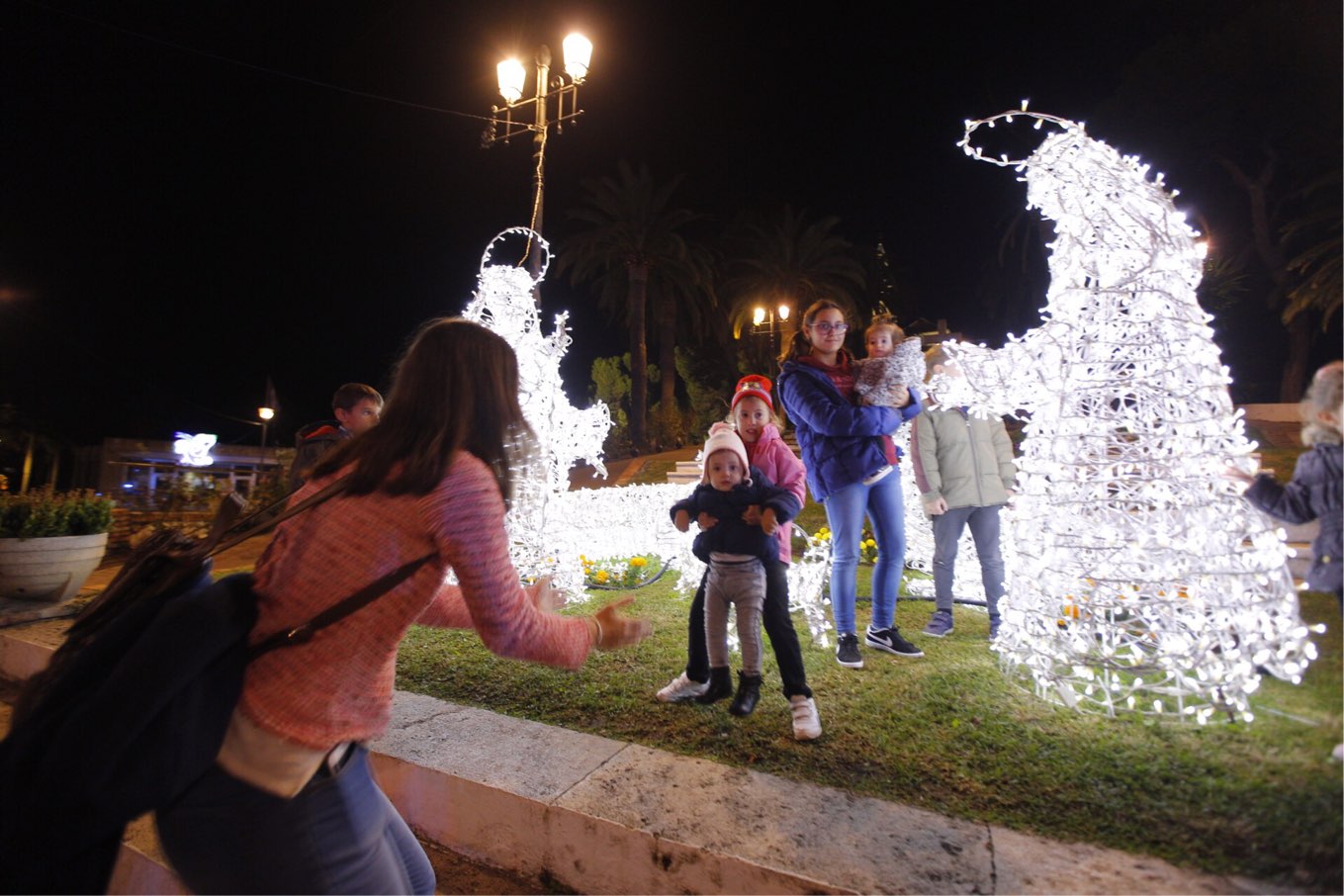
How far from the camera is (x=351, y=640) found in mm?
1229

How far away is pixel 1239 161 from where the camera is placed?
177 cm

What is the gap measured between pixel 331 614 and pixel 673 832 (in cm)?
150

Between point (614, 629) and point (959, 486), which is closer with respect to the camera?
point (614, 629)

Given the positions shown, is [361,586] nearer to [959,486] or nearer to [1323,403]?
[1323,403]

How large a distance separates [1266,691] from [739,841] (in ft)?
5.05

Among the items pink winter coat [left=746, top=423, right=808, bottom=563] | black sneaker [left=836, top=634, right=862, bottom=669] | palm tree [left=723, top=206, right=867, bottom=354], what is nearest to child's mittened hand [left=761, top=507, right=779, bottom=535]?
pink winter coat [left=746, top=423, right=808, bottom=563]

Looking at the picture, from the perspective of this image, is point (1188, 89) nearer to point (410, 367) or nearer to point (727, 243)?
point (410, 367)

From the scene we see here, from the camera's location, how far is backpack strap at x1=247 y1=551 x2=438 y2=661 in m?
1.18

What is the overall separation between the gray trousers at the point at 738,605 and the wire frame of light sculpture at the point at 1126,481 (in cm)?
117

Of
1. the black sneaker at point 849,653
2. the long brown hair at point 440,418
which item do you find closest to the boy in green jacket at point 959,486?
the black sneaker at point 849,653

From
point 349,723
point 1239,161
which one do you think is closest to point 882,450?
point 1239,161

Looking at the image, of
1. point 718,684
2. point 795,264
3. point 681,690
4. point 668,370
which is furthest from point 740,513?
point 668,370

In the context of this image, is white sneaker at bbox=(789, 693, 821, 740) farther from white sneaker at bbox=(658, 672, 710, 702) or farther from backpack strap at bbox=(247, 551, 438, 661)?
backpack strap at bbox=(247, 551, 438, 661)

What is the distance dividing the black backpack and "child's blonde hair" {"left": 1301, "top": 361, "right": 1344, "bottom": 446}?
2.33 meters
